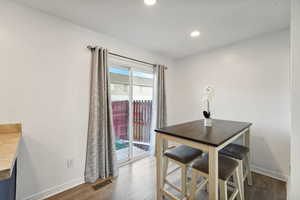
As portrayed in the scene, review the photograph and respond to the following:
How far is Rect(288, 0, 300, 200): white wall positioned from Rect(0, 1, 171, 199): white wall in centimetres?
237

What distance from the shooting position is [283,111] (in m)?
2.14

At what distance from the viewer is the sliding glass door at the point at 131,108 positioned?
2.66 m

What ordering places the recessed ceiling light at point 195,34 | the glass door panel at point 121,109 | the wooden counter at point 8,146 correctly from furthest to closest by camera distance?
the glass door panel at point 121,109 < the recessed ceiling light at point 195,34 < the wooden counter at point 8,146

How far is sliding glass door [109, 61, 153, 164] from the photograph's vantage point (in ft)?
8.73

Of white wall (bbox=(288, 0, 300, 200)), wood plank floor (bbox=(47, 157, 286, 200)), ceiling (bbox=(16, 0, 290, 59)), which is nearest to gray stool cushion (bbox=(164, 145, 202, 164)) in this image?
wood plank floor (bbox=(47, 157, 286, 200))

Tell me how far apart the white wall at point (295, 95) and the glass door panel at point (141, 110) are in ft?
7.71

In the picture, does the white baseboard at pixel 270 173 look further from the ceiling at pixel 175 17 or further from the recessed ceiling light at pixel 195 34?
the recessed ceiling light at pixel 195 34

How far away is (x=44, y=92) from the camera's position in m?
1.74

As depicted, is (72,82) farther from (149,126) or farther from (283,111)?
(283,111)

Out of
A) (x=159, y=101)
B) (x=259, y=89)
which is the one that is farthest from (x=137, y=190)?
(x=259, y=89)

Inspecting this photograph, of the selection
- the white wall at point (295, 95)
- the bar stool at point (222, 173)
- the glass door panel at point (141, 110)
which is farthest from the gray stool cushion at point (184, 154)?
A: the glass door panel at point (141, 110)

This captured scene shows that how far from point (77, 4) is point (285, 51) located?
10.3ft

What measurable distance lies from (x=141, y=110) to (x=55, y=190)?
6.60 ft

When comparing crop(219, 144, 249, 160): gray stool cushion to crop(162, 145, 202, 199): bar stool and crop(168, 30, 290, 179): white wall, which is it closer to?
crop(162, 145, 202, 199): bar stool
